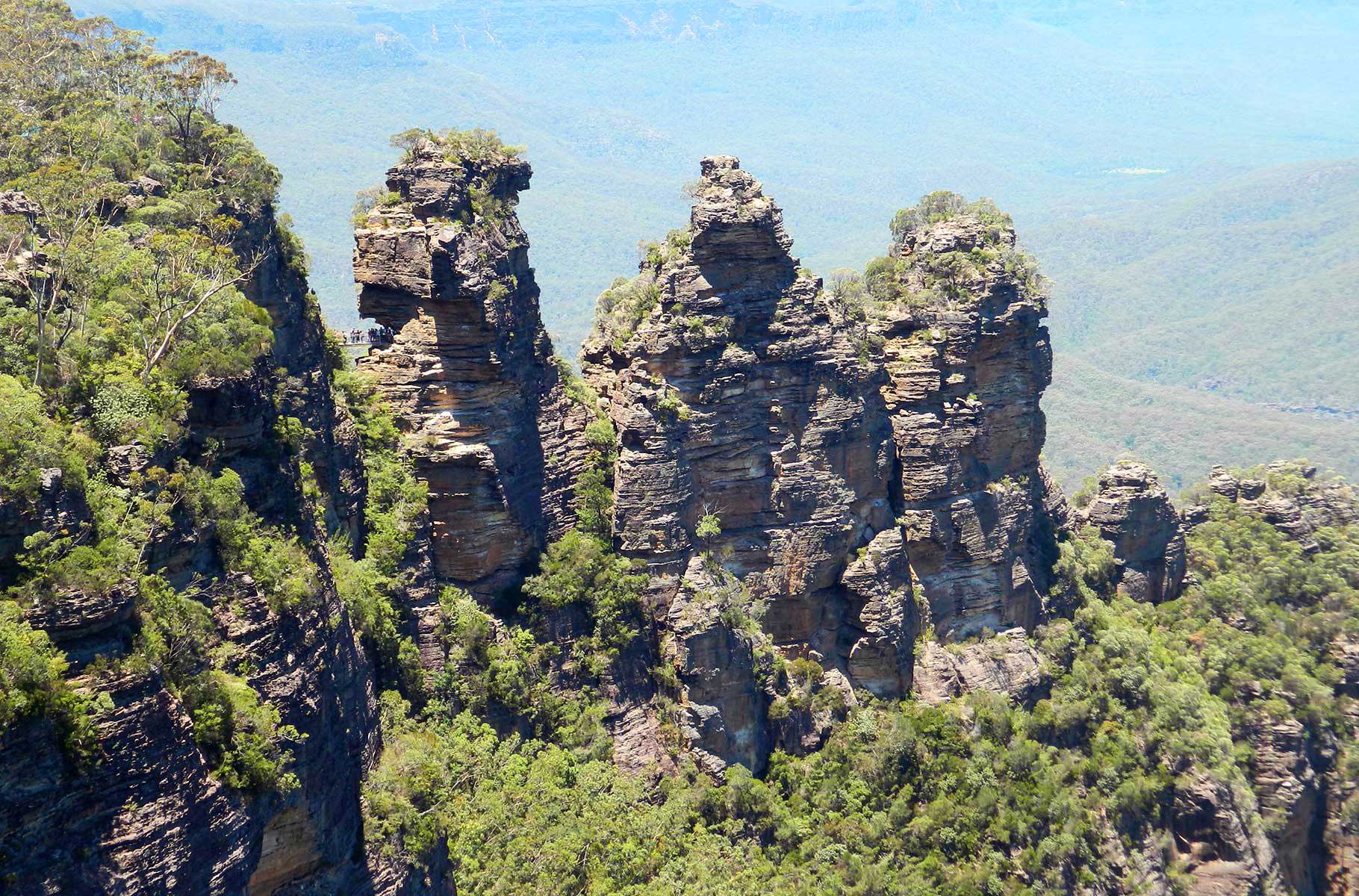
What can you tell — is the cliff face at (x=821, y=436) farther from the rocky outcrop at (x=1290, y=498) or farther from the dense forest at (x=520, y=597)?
the rocky outcrop at (x=1290, y=498)

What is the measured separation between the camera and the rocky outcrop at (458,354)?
4000cm

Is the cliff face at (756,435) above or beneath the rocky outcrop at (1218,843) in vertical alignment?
above

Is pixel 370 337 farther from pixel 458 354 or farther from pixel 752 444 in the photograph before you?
pixel 752 444

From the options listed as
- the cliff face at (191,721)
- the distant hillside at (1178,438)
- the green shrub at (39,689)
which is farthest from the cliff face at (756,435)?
the distant hillside at (1178,438)

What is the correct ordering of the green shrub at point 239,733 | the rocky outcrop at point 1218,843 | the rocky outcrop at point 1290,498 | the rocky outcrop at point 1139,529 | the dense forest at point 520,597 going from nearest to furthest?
the dense forest at point 520,597
the green shrub at point 239,733
the rocky outcrop at point 1218,843
the rocky outcrop at point 1139,529
the rocky outcrop at point 1290,498

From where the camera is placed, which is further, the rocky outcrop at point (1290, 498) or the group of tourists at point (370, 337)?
the rocky outcrop at point (1290, 498)

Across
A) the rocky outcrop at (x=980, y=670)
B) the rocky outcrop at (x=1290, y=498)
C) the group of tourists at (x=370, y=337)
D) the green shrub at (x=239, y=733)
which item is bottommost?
the rocky outcrop at (x=980, y=670)

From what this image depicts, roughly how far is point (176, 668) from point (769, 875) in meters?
23.3

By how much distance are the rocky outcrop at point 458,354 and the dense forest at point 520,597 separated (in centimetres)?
15

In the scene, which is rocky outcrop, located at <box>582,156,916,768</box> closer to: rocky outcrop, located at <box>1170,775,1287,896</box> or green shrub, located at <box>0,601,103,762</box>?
rocky outcrop, located at <box>1170,775,1287,896</box>

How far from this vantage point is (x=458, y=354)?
40344 mm

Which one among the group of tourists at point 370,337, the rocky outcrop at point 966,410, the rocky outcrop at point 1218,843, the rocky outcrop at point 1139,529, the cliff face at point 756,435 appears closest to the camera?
the group of tourists at point 370,337

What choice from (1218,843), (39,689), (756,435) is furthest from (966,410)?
(39,689)

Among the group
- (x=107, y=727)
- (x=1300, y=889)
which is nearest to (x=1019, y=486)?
(x=1300, y=889)
